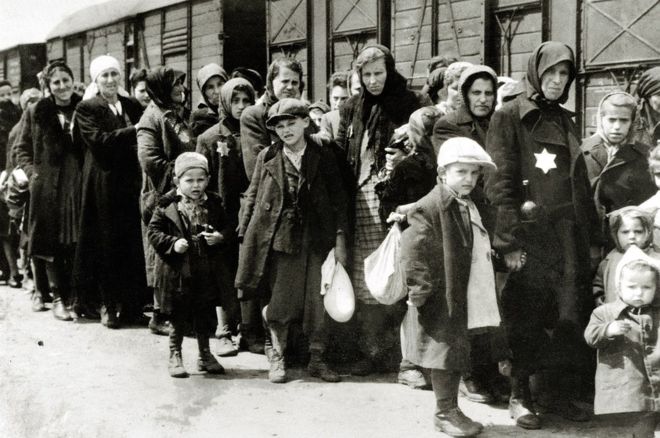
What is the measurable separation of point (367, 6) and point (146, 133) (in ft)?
22.2

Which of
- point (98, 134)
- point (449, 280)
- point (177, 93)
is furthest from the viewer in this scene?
point (98, 134)

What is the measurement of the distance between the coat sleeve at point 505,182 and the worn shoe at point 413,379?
1181 millimetres

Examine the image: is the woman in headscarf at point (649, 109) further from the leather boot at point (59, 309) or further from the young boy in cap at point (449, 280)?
the leather boot at point (59, 309)

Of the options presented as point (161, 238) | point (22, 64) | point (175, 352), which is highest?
point (22, 64)

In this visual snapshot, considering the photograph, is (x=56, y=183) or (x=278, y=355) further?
(x=56, y=183)

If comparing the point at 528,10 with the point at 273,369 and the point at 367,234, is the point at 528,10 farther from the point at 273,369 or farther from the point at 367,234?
the point at 273,369

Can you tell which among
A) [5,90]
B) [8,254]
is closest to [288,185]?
[8,254]

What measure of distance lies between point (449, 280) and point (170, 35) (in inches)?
563

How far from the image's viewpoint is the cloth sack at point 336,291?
16.9 feet

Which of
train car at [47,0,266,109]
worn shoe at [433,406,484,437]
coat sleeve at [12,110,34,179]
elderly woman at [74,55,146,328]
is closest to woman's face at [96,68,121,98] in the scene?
elderly woman at [74,55,146,328]

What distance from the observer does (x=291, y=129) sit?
5.24m

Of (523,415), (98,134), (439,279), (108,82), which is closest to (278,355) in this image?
(439,279)

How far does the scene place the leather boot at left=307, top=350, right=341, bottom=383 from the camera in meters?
5.30

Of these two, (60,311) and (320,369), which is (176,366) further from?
(60,311)
